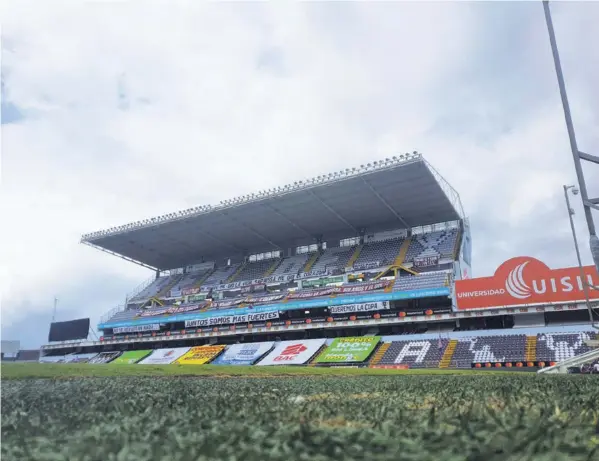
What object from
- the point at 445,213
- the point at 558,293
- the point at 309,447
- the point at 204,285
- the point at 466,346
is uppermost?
the point at 445,213

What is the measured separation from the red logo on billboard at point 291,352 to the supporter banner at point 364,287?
7541 millimetres

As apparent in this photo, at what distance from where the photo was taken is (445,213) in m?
53.9

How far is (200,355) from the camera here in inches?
1953

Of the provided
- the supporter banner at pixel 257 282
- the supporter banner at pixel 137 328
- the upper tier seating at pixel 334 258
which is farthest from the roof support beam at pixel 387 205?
the supporter banner at pixel 137 328

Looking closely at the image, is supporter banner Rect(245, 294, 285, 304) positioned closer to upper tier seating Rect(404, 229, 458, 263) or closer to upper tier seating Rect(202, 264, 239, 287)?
upper tier seating Rect(202, 264, 239, 287)

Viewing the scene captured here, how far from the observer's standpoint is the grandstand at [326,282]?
133 feet

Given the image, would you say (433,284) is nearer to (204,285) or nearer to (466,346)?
(466,346)

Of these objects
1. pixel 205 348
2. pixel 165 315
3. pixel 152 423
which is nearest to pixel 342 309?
pixel 205 348

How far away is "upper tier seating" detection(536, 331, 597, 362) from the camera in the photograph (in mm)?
34053

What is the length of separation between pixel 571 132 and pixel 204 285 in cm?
6050

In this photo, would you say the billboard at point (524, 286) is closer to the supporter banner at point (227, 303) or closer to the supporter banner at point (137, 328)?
the supporter banner at point (227, 303)

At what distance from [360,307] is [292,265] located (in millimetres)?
16502

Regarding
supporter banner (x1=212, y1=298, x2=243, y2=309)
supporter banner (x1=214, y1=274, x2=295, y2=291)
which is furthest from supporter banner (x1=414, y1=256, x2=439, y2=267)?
supporter banner (x1=212, y1=298, x2=243, y2=309)

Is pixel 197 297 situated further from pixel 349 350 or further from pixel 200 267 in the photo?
pixel 349 350
